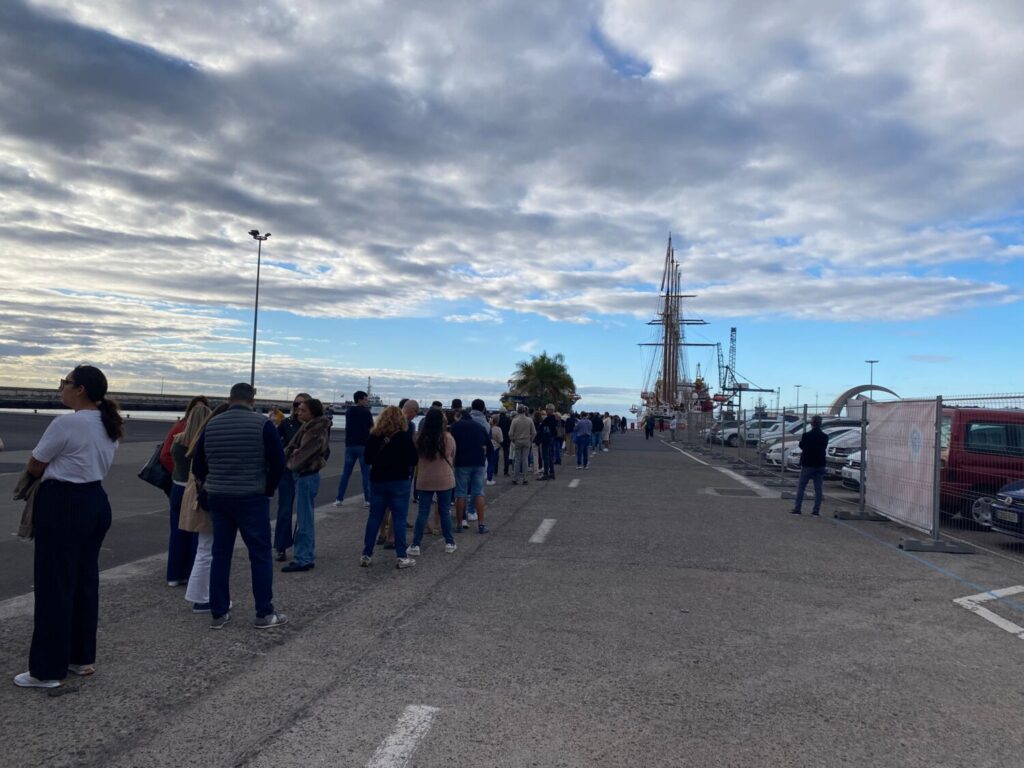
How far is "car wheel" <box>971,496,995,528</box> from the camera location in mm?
10820

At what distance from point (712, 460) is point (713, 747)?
2879cm

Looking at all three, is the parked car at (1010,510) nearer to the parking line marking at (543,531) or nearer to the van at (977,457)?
the van at (977,457)

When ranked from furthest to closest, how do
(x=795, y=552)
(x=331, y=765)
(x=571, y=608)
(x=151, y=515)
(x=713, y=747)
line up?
(x=151, y=515)
(x=795, y=552)
(x=571, y=608)
(x=713, y=747)
(x=331, y=765)

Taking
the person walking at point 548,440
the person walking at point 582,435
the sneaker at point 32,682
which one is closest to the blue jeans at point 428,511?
the sneaker at point 32,682

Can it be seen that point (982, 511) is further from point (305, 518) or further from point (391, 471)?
point (305, 518)

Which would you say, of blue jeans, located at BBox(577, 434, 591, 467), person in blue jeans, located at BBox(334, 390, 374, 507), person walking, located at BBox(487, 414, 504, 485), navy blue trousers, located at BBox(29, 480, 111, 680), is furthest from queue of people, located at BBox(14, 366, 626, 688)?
blue jeans, located at BBox(577, 434, 591, 467)

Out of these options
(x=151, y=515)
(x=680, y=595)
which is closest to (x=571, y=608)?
(x=680, y=595)

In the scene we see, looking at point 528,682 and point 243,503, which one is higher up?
point 243,503

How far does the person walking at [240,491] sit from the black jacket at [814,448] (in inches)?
402

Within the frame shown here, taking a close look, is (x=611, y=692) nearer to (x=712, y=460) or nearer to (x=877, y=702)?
(x=877, y=702)

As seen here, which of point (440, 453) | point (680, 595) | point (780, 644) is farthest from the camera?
point (440, 453)

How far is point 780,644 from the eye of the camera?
19.9 ft

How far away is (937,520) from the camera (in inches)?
436

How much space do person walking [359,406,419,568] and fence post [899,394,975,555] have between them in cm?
647
